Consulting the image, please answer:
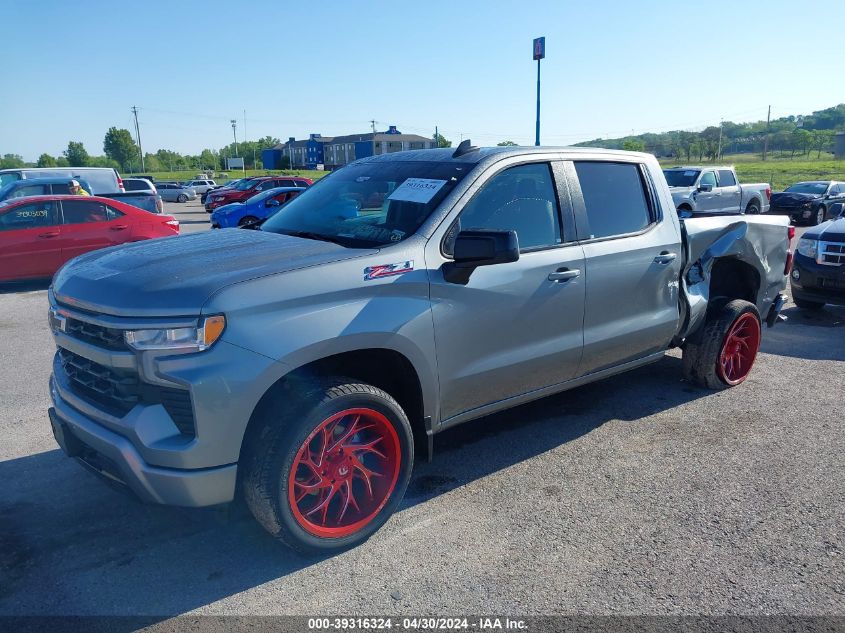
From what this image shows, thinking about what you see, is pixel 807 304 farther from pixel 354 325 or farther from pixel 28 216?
pixel 28 216

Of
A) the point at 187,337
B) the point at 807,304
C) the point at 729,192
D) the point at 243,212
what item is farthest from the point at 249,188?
the point at 187,337

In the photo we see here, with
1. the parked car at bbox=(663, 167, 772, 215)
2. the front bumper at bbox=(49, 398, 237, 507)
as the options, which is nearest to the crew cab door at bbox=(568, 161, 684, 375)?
the front bumper at bbox=(49, 398, 237, 507)

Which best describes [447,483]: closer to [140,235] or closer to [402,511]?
[402,511]

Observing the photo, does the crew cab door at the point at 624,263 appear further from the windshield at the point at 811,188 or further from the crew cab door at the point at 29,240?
the windshield at the point at 811,188

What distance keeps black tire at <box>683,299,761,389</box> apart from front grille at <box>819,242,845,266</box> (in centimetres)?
337

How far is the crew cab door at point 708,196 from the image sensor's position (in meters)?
18.9

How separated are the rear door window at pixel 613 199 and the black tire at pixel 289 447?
1.95 meters

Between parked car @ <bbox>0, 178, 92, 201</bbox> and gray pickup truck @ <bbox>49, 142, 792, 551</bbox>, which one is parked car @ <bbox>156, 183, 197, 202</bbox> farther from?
gray pickup truck @ <bbox>49, 142, 792, 551</bbox>

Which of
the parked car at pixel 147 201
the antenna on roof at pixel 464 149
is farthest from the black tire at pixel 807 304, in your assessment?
the parked car at pixel 147 201

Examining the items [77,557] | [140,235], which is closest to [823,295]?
[77,557]

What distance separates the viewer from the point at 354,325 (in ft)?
10.0

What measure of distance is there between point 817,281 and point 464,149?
6.30 meters

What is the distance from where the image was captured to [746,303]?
5.44 metres

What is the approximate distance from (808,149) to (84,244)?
119535 millimetres
